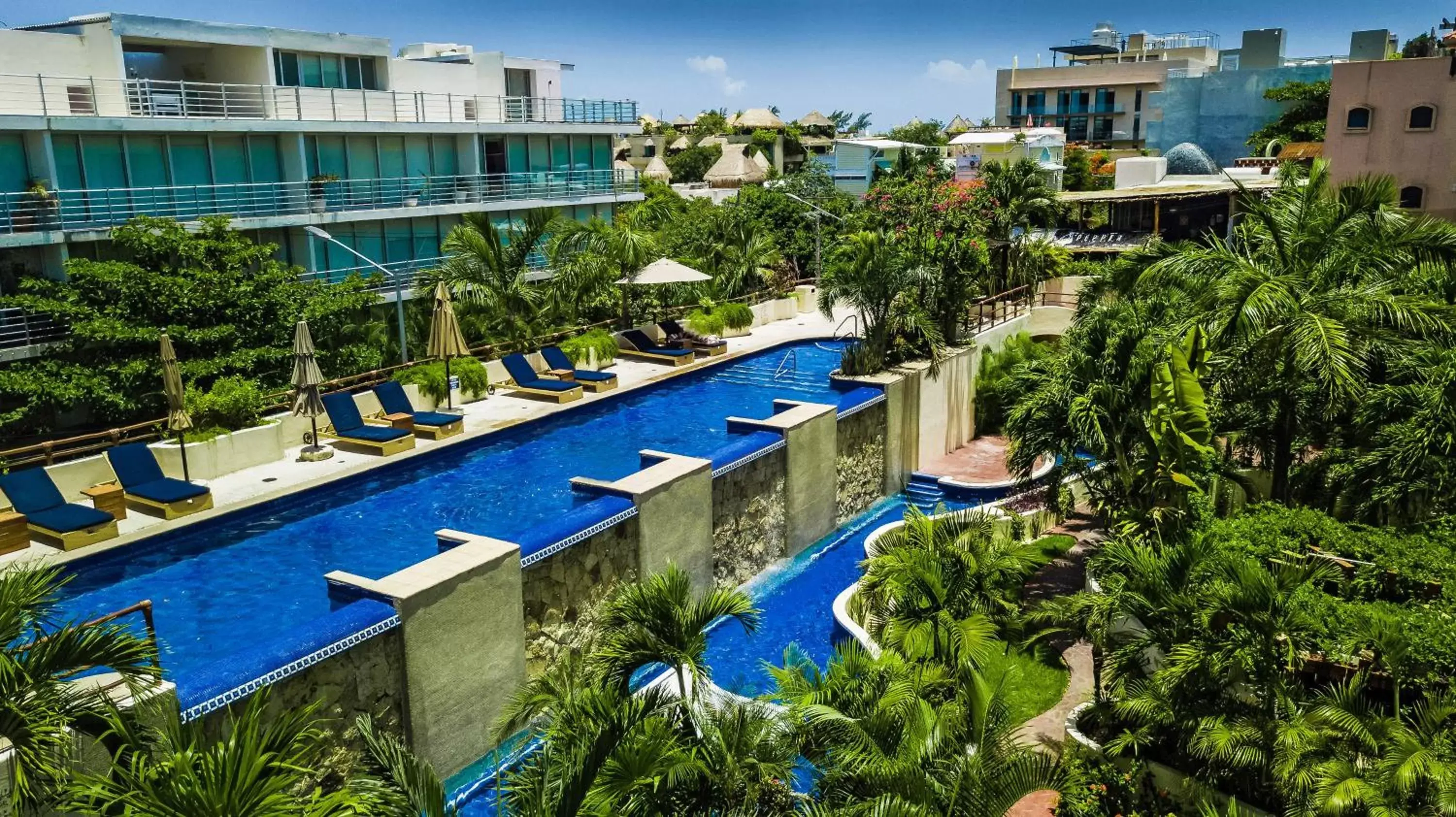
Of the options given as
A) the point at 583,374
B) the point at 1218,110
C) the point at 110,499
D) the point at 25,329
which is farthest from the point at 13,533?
the point at 1218,110

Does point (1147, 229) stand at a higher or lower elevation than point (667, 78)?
lower

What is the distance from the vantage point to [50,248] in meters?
22.2

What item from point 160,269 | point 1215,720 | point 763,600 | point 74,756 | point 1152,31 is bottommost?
point 763,600

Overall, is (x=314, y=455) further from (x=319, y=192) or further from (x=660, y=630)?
(x=660, y=630)

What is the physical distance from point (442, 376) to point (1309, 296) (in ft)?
51.3

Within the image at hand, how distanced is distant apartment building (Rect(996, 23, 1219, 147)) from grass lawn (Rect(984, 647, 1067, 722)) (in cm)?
8119

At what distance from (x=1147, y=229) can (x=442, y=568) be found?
3381 centimetres

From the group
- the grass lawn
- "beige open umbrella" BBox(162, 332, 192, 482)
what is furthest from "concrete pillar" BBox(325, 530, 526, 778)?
"beige open umbrella" BBox(162, 332, 192, 482)

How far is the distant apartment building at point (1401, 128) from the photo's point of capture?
94.1ft

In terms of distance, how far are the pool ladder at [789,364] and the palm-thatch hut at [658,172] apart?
4400 cm

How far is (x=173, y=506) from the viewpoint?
53.3 ft

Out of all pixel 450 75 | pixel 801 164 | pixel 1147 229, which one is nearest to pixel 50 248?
pixel 450 75

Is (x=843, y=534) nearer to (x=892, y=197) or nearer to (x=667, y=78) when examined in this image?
(x=892, y=197)

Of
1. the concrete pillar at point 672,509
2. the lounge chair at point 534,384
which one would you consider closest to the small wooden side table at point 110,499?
the concrete pillar at point 672,509
